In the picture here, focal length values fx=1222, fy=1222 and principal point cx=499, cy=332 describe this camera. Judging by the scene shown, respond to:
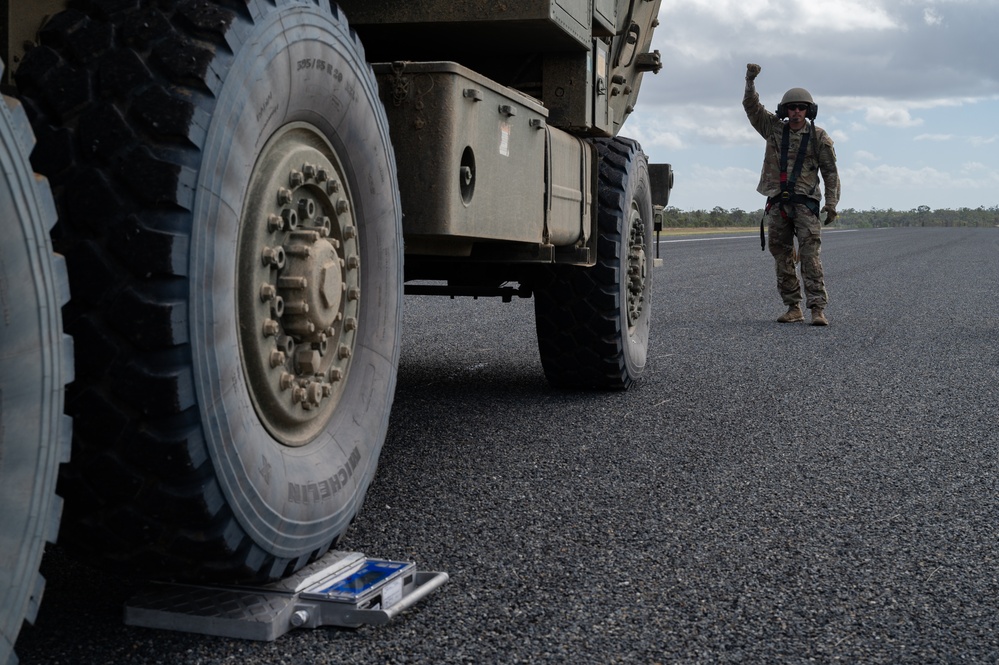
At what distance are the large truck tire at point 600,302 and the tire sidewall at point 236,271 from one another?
8.46 ft

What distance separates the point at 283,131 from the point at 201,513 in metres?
0.87

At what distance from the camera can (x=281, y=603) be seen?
2.58 metres

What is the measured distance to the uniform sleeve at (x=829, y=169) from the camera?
1023cm

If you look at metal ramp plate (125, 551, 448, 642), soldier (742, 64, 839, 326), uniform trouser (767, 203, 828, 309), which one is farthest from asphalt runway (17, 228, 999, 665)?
soldier (742, 64, 839, 326)

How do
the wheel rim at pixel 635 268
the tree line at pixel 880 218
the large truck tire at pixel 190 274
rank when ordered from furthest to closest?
the tree line at pixel 880 218, the wheel rim at pixel 635 268, the large truck tire at pixel 190 274

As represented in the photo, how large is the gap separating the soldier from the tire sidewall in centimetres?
761

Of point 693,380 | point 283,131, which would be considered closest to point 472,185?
point 283,131

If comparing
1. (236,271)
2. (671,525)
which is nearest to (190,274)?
(236,271)

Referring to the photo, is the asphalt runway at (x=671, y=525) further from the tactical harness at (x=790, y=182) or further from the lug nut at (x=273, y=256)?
the tactical harness at (x=790, y=182)

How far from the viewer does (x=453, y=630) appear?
261cm

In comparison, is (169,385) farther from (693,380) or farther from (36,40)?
(693,380)

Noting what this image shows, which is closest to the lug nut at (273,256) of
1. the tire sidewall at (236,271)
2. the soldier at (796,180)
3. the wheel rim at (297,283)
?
the wheel rim at (297,283)

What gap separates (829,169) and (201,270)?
348 inches

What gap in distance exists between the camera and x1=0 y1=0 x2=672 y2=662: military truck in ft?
6.23
